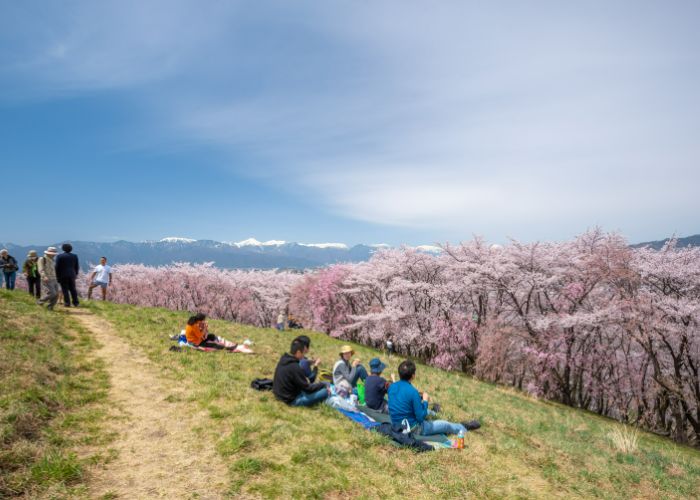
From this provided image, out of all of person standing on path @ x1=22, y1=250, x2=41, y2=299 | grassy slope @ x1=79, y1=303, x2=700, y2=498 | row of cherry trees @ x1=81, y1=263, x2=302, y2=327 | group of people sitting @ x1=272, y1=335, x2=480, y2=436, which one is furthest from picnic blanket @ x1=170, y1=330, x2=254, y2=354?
row of cherry trees @ x1=81, y1=263, x2=302, y2=327

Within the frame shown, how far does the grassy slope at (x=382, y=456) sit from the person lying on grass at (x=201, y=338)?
0.92 metres

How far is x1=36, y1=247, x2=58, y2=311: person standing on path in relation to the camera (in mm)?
14758

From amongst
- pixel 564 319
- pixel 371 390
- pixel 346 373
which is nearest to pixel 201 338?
pixel 346 373

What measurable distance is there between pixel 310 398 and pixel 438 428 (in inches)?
125

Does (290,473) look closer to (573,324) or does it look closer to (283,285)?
(573,324)

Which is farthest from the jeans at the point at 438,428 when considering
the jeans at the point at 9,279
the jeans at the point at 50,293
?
the jeans at the point at 9,279

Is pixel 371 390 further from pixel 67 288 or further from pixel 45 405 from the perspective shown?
pixel 67 288

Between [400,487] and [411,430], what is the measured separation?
197 cm

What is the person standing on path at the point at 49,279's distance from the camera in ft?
48.4

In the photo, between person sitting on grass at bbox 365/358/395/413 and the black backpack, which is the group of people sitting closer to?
person sitting on grass at bbox 365/358/395/413

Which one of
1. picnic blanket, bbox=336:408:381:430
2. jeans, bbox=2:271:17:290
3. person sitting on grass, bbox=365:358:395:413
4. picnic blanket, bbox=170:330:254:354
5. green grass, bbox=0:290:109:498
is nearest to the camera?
green grass, bbox=0:290:109:498

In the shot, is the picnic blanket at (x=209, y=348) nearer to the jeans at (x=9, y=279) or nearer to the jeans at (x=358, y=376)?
the jeans at (x=358, y=376)

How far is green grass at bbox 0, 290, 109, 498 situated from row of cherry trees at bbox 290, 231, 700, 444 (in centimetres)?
2187

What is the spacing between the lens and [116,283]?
5903 centimetres
